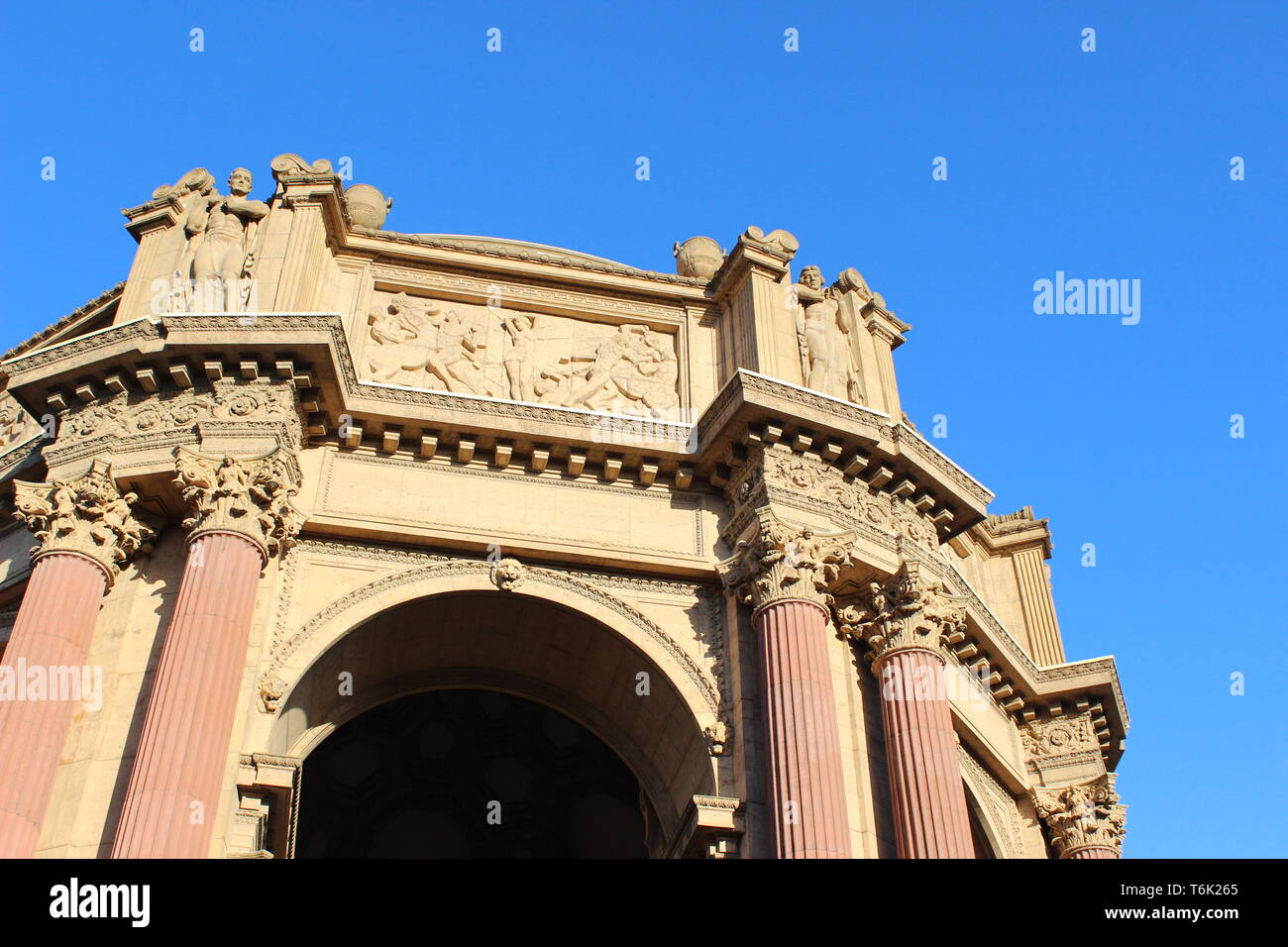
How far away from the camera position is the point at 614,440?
2341cm

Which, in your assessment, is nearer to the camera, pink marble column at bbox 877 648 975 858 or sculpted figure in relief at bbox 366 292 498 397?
pink marble column at bbox 877 648 975 858

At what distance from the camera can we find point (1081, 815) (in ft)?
88.1

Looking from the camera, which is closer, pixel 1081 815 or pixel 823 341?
pixel 823 341

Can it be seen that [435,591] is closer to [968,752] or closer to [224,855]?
[224,855]

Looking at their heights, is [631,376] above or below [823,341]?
below

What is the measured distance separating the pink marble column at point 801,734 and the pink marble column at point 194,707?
7.77m

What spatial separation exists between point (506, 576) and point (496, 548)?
1.71 feet

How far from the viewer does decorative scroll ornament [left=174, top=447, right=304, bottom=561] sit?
20422 mm

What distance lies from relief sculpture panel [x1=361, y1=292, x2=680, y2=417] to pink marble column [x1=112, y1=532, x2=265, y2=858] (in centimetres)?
593

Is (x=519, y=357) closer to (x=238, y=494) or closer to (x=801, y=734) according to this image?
(x=238, y=494)

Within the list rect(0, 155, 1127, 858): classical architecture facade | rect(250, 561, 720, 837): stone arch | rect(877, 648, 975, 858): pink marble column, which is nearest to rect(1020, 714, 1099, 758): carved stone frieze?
rect(0, 155, 1127, 858): classical architecture facade

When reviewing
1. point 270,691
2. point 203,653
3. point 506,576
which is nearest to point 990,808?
point 506,576

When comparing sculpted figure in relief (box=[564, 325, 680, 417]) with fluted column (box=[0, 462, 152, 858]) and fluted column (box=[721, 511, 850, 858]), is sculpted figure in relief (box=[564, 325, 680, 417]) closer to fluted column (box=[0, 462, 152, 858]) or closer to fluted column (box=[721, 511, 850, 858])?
fluted column (box=[721, 511, 850, 858])

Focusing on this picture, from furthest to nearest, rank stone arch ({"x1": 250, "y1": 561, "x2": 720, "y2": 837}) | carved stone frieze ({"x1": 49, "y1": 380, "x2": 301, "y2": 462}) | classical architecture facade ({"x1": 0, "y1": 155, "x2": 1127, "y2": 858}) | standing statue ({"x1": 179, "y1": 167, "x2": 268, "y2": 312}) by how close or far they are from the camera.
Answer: standing statue ({"x1": 179, "y1": 167, "x2": 268, "y2": 312})
stone arch ({"x1": 250, "y1": 561, "x2": 720, "y2": 837})
carved stone frieze ({"x1": 49, "y1": 380, "x2": 301, "y2": 462})
classical architecture facade ({"x1": 0, "y1": 155, "x2": 1127, "y2": 858})
